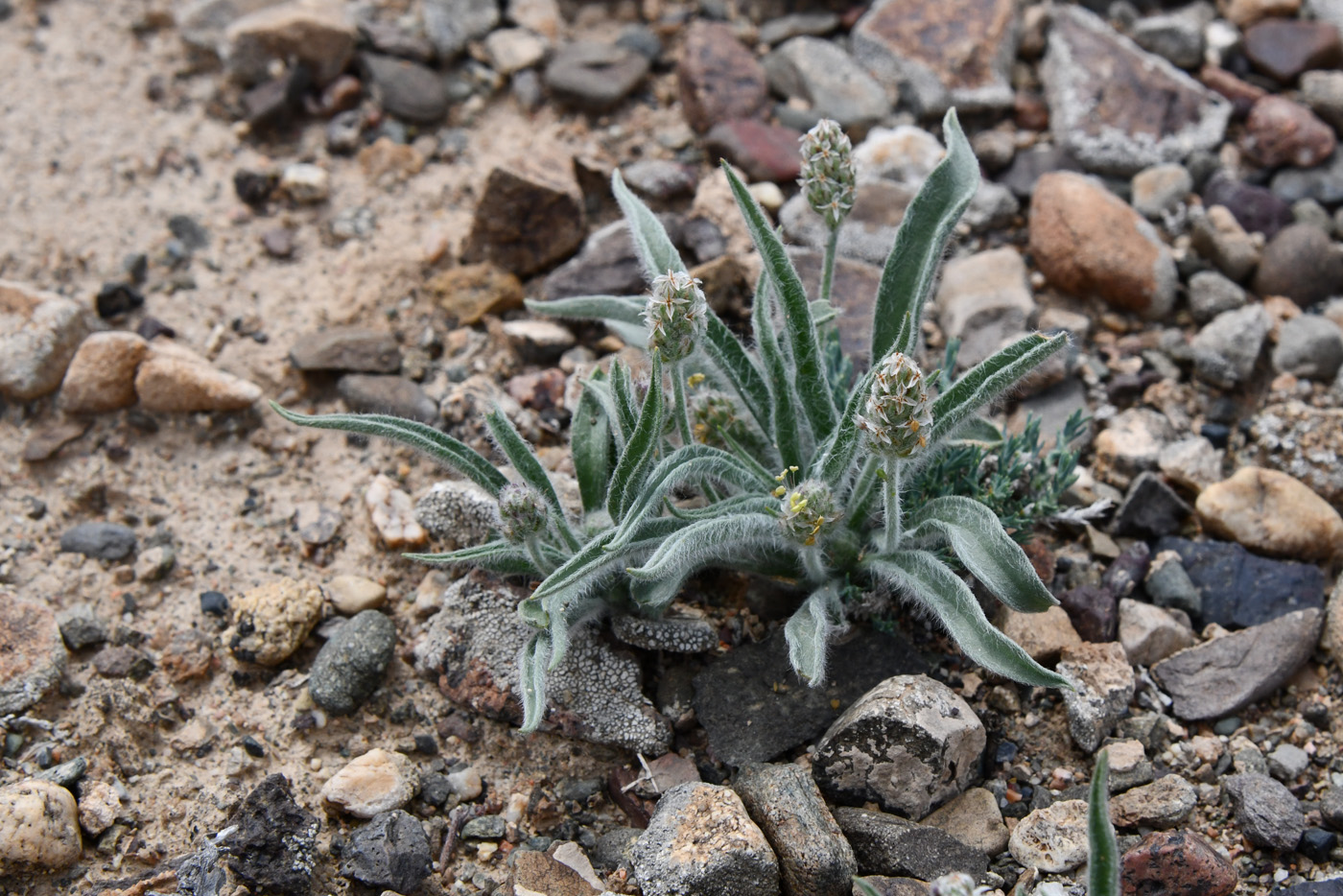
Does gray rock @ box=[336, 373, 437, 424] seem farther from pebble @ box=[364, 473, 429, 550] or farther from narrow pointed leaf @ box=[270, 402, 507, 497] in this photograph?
narrow pointed leaf @ box=[270, 402, 507, 497]

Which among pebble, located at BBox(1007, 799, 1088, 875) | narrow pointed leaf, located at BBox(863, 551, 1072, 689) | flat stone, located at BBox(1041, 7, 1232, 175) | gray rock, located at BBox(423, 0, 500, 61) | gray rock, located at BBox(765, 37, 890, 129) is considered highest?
flat stone, located at BBox(1041, 7, 1232, 175)

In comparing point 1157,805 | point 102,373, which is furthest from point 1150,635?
point 102,373

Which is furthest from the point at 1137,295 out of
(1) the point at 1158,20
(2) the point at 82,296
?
(2) the point at 82,296

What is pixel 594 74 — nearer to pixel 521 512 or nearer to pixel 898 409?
pixel 521 512

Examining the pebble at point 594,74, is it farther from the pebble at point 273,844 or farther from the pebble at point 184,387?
the pebble at point 273,844

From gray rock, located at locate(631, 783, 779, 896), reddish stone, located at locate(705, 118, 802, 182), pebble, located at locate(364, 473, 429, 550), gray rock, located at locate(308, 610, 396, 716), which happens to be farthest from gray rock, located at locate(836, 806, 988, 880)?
reddish stone, located at locate(705, 118, 802, 182)

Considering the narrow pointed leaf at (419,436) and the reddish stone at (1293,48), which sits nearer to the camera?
the narrow pointed leaf at (419,436)

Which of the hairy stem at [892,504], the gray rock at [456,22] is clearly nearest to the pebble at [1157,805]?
the hairy stem at [892,504]
